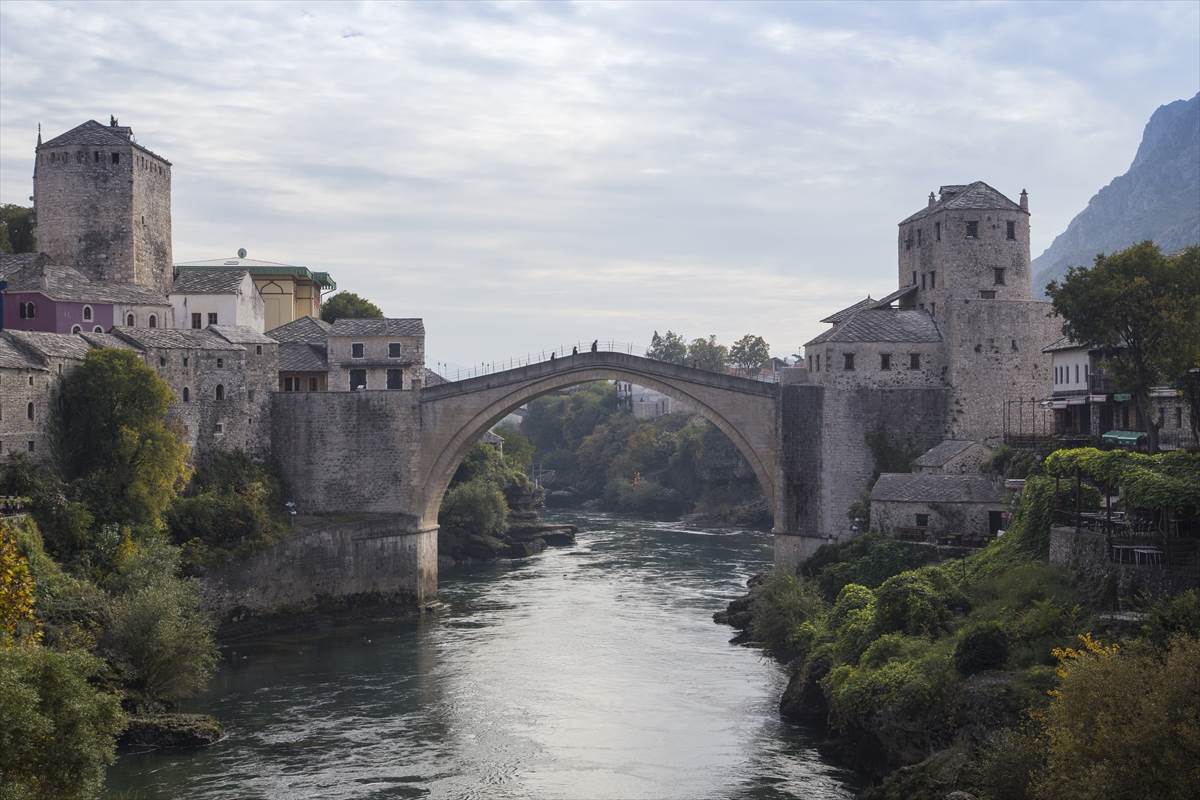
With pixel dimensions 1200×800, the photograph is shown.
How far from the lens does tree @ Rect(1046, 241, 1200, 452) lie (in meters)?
38.0

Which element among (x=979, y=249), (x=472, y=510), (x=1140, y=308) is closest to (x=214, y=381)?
(x=472, y=510)

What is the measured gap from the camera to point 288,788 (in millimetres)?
31594

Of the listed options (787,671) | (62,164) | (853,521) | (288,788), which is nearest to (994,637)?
(787,671)

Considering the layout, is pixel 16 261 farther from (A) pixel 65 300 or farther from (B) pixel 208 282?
(B) pixel 208 282

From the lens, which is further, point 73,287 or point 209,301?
point 209,301

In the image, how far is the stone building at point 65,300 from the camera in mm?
54875

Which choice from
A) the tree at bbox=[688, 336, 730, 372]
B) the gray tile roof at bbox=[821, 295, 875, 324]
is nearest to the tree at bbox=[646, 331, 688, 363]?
the tree at bbox=[688, 336, 730, 372]

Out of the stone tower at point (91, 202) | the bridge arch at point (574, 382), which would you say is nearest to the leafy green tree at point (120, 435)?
the bridge arch at point (574, 382)

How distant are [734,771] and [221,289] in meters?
38.3

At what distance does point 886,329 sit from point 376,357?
2119cm

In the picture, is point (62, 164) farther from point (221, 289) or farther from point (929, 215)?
point (929, 215)

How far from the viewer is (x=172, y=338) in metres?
54.3

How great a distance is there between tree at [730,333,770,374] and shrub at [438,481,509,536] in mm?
57659

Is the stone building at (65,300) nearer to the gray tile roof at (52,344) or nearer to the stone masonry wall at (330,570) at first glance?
the gray tile roof at (52,344)
